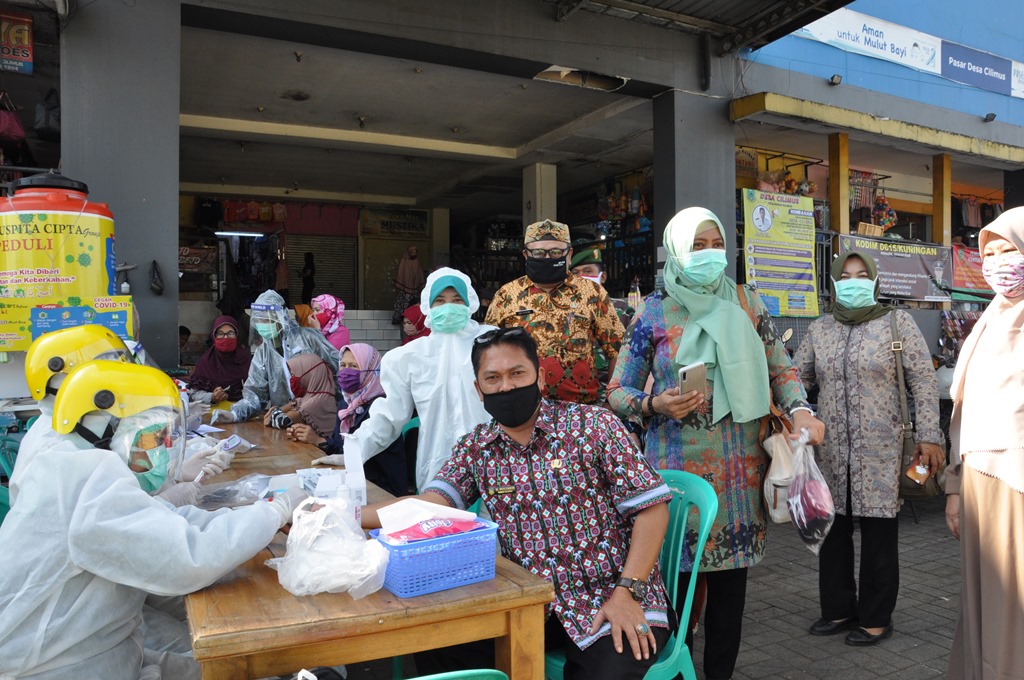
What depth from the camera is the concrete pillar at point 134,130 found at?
4988mm

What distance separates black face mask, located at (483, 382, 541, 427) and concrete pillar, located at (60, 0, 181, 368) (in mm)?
3608

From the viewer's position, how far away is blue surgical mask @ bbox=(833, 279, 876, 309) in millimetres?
3857

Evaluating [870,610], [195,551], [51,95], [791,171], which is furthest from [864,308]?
[791,171]

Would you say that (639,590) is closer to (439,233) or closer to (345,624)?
(345,624)

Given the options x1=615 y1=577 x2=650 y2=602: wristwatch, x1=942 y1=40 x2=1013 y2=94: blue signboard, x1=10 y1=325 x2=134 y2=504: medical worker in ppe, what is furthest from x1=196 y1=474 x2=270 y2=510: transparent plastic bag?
x1=942 y1=40 x2=1013 y2=94: blue signboard

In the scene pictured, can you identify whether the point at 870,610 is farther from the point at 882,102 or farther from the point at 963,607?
the point at 882,102

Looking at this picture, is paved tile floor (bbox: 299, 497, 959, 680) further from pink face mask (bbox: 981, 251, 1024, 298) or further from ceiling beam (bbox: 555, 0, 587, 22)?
ceiling beam (bbox: 555, 0, 587, 22)

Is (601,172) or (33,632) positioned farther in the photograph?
(601,172)

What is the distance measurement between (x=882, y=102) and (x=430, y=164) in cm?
615

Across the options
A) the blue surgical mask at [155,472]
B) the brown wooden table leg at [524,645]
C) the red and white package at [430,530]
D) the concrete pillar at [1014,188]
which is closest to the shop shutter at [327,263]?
the concrete pillar at [1014,188]

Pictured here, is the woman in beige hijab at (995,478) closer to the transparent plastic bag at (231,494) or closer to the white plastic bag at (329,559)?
the white plastic bag at (329,559)

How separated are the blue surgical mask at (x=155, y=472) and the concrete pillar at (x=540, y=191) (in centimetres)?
915

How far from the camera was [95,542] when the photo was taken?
1.73 m

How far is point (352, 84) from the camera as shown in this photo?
25.9 ft
